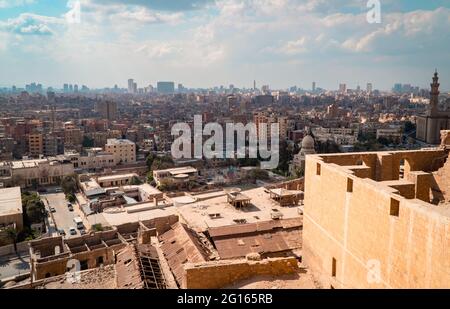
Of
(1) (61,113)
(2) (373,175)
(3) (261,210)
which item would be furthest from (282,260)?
(1) (61,113)

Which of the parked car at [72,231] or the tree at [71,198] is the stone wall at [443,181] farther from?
the tree at [71,198]

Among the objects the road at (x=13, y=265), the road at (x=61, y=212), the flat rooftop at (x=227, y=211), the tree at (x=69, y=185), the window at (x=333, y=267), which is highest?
the window at (x=333, y=267)

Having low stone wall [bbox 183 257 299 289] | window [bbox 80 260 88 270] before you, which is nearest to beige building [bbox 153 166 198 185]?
window [bbox 80 260 88 270]

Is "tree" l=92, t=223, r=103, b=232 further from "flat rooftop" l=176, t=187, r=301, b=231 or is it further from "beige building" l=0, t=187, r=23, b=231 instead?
"beige building" l=0, t=187, r=23, b=231

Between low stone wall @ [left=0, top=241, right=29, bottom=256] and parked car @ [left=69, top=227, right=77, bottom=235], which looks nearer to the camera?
low stone wall @ [left=0, top=241, right=29, bottom=256]

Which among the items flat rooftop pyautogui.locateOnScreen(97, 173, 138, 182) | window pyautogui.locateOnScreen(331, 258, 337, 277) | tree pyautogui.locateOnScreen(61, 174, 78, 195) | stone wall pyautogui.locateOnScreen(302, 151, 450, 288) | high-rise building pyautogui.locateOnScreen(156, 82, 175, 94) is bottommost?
tree pyautogui.locateOnScreen(61, 174, 78, 195)

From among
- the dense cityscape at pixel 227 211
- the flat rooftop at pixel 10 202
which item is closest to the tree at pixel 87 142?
the dense cityscape at pixel 227 211

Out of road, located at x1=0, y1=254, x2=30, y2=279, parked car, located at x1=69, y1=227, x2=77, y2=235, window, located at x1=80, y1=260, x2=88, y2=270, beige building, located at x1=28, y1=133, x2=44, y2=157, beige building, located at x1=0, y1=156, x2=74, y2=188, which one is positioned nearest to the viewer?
window, located at x1=80, y1=260, x2=88, y2=270

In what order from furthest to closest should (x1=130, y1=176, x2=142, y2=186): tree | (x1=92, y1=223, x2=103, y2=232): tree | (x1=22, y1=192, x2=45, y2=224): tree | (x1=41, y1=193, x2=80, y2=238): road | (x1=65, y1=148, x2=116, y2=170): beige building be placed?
(x1=65, y1=148, x2=116, y2=170): beige building → (x1=130, y1=176, x2=142, y2=186): tree → (x1=41, y1=193, x2=80, y2=238): road → (x1=22, y1=192, x2=45, y2=224): tree → (x1=92, y1=223, x2=103, y2=232): tree
